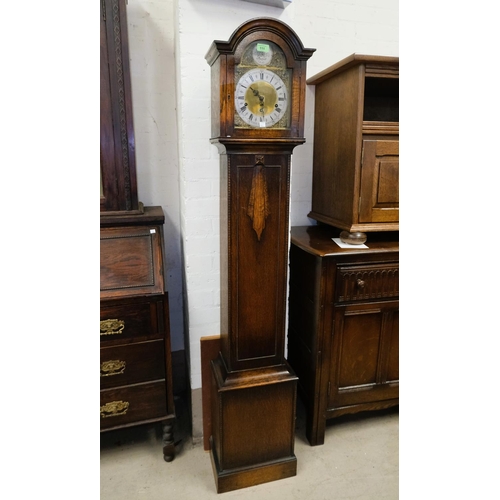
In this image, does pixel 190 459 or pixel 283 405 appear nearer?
pixel 283 405

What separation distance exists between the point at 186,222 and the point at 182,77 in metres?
0.59

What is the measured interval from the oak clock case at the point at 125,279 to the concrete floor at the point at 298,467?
0.18 meters

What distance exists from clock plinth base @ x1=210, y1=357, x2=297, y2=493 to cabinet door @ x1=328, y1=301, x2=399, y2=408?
32 centimetres

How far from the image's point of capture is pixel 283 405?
1.60 meters

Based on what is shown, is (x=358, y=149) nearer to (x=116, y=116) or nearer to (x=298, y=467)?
(x=116, y=116)

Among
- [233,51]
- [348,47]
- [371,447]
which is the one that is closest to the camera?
[233,51]

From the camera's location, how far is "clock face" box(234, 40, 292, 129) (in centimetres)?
129

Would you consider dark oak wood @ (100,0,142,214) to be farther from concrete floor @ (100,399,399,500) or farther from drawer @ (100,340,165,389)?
concrete floor @ (100,399,399,500)

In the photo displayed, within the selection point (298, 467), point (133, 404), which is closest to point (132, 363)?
point (133, 404)

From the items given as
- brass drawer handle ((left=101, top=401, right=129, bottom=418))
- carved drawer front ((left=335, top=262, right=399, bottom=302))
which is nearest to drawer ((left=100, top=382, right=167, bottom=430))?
brass drawer handle ((left=101, top=401, right=129, bottom=418))

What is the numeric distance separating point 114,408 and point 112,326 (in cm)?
36

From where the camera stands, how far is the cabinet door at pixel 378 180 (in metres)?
1.70
